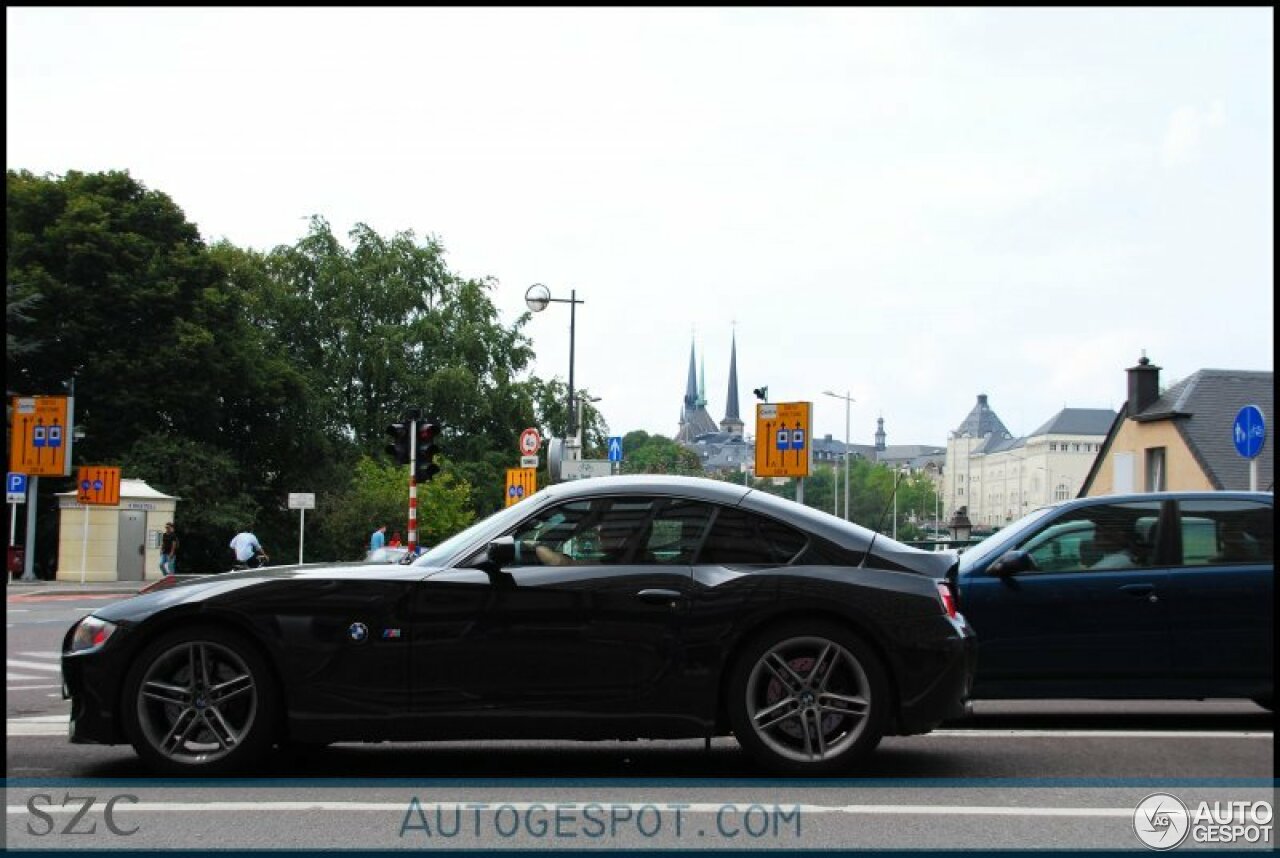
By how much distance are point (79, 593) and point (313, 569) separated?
3179 cm

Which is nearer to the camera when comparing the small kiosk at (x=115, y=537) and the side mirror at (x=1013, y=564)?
the side mirror at (x=1013, y=564)

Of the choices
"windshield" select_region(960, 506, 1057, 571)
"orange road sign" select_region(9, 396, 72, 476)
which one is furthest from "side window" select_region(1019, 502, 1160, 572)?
"orange road sign" select_region(9, 396, 72, 476)

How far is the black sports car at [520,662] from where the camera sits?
285 inches

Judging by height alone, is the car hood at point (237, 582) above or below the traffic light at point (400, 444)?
below

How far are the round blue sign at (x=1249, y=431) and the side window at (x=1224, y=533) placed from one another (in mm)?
10502

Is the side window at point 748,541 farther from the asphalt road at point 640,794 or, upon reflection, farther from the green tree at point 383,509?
the green tree at point 383,509

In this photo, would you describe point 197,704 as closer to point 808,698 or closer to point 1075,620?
point 808,698

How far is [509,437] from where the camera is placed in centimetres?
6731

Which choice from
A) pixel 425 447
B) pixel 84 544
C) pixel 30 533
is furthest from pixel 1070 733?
pixel 30 533

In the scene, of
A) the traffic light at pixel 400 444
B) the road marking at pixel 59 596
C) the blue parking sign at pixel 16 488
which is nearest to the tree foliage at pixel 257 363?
the blue parking sign at pixel 16 488

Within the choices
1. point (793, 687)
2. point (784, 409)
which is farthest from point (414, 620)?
point (784, 409)

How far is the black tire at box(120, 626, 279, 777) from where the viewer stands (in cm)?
725

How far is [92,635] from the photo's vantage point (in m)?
7.40

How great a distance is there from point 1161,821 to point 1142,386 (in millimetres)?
48396
